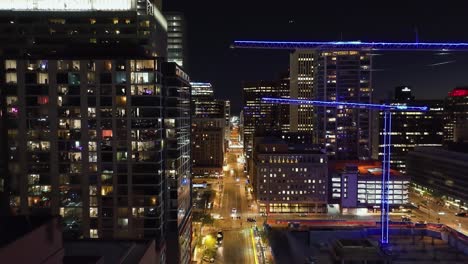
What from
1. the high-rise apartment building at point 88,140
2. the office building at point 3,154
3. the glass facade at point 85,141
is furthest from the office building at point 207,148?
the office building at point 3,154

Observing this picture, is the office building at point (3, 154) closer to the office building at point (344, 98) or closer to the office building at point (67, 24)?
the office building at point (67, 24)

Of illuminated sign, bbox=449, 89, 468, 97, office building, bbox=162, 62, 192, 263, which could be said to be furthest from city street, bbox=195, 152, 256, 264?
illuminated sign, bbox=449, 89, 468, 97

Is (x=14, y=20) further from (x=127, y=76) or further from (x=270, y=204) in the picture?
(x=270, y=204)

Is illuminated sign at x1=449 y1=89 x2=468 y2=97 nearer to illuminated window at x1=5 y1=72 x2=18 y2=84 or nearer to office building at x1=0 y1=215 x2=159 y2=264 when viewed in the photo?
illuminated window at x1=5 y1=72 x2=18 y2=84

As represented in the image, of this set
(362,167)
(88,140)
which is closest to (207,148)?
(362,167)

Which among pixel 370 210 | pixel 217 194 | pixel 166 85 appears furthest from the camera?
pixel 217 194

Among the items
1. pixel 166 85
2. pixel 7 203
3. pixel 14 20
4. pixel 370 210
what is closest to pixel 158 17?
pixel 14 20
